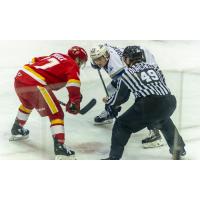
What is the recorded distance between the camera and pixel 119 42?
12.0 ft

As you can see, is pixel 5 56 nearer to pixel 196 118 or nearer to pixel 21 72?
pixel 21 72

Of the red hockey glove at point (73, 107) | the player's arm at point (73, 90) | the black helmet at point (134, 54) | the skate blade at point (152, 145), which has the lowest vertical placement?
the skate blade at point (152, 145)

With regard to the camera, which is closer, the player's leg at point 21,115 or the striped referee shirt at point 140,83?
the striped referee shirt at point 140,83

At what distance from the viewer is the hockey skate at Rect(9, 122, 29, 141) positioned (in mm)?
3377

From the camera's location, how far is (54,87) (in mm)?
3256

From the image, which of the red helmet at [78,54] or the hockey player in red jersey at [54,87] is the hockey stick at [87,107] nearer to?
the hockey player in red jersey at [54,87]

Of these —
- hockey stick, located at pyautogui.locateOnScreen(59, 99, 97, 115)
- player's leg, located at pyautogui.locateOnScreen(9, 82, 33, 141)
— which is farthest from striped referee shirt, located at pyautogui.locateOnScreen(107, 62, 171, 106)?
player's leg, located at pyautogui.locateOnScreen(9, 82, 33, 141)

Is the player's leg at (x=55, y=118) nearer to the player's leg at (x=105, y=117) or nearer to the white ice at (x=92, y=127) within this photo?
the white ice at (x=92, y=127)

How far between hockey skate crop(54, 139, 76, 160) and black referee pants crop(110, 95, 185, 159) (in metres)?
0.21

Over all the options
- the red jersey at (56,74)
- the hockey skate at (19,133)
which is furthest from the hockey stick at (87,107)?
the hockey skate at (19,133)

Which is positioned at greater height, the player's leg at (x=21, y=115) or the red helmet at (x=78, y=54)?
the red helmet at (x=78, y=54)

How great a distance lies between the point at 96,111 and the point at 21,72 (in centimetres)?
44

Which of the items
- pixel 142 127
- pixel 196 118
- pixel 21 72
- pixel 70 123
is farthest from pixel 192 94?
pixel 21 72

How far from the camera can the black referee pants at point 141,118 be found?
3.22 m
